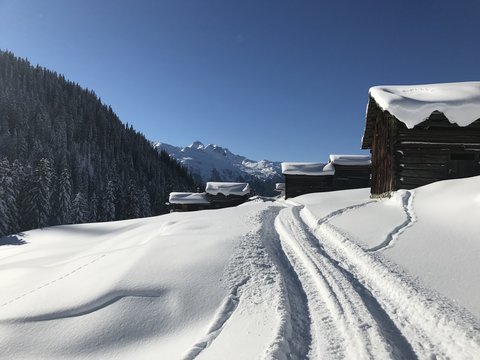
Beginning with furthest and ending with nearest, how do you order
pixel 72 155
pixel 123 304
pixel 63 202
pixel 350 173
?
pixel 72 155
pixel 63 202
pixel 350 173
pixel 123 304

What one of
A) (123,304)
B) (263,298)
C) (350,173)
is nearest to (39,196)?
(350,173)

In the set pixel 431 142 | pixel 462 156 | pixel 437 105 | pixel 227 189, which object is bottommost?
pixel 227 189

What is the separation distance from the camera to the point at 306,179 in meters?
34.5

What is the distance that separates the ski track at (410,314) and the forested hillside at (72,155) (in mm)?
46386

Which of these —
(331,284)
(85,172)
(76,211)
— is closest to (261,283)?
(331,284)

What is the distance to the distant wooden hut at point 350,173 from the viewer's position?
34.2 metres

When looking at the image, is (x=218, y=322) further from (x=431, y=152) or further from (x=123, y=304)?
(x=431, y=152)

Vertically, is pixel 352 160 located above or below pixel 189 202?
above

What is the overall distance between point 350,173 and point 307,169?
435 centimetres

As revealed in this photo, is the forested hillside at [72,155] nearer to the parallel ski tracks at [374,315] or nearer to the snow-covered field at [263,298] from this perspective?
the snow-covered field at [263,298]

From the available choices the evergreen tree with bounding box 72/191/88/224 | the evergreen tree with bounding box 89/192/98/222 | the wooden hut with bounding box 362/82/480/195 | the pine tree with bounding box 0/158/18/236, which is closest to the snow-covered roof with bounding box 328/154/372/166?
the wooden hut with bounding box 362/82/480/195

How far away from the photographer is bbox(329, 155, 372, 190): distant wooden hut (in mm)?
34156

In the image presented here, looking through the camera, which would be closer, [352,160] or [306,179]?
[352,160]

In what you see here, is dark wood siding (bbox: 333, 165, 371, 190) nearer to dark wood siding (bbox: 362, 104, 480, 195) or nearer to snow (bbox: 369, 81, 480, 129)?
dark wood siding (bbox: 362, 104, 480, 195)
